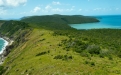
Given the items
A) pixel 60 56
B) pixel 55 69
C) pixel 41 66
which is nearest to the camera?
pixel 55 69

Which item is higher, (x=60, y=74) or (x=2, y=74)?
(x=60, y=74)

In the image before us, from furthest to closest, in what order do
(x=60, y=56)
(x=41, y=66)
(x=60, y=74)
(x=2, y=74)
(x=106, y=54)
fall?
1. (x=2, y=74)
2. (x=106, y=54)
3. (x=60, y=56)
4. (x=41, y=66)
5. (x=60, y=74)

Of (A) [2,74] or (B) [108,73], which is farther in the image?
(A) [2,74]

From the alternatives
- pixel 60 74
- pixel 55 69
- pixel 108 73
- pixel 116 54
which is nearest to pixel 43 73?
pixel 55 69

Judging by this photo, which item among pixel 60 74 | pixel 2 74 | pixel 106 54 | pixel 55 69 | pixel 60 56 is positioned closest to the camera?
pixel 60 74

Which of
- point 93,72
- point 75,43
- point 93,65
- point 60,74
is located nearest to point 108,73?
point 93,72

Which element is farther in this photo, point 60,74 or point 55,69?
point 55,69

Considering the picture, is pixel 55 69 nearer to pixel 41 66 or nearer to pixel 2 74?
pixel 41 66

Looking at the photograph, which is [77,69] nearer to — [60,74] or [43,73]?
[60,74]

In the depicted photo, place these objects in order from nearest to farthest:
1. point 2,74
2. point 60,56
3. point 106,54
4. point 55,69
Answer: point 55,69 < point 60,56 < point 106,54 < point 2,74
